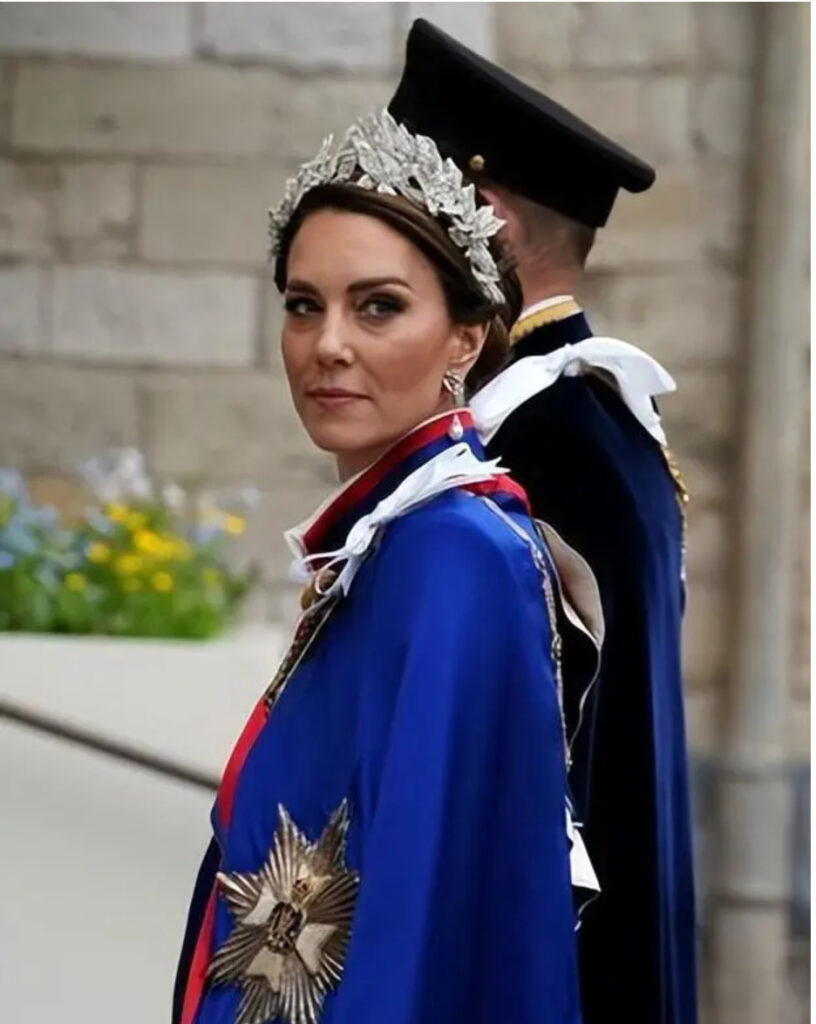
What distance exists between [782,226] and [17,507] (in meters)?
1.19

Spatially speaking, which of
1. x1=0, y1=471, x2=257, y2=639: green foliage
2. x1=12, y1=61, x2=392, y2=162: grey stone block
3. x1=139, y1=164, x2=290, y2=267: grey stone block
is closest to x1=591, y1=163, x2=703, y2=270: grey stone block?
x1=12, y1=61, x2=392, y2=162: grey stone block

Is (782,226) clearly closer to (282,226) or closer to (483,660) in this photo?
(282,226)

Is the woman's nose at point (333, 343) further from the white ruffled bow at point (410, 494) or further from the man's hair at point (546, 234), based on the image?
the man's hair at point (546, 234)

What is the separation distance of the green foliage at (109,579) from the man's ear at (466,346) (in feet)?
3.19

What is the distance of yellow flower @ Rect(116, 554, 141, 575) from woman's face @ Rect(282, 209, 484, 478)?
0.99 metres

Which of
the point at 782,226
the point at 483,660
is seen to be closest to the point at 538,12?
the point at 782,226

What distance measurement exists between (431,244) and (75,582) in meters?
1.06

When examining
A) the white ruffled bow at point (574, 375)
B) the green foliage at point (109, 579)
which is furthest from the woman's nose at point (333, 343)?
the green foliage at point (109, 579)

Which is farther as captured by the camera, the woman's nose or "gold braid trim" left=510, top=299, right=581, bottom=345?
"gold braid trim" left=510, top=299, right=581, bottom=345

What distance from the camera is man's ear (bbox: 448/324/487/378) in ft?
3.40

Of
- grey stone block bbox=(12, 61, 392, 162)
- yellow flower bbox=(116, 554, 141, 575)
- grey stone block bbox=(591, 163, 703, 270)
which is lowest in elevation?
yellow flower bbox=(116, 554, 141, 575)

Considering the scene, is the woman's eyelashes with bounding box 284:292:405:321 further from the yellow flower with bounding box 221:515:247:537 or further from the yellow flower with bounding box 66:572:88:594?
the yellow flower with bounding box 221:515:247:537

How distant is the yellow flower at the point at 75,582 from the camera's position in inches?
76.6

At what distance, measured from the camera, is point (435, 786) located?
899 millimetres
